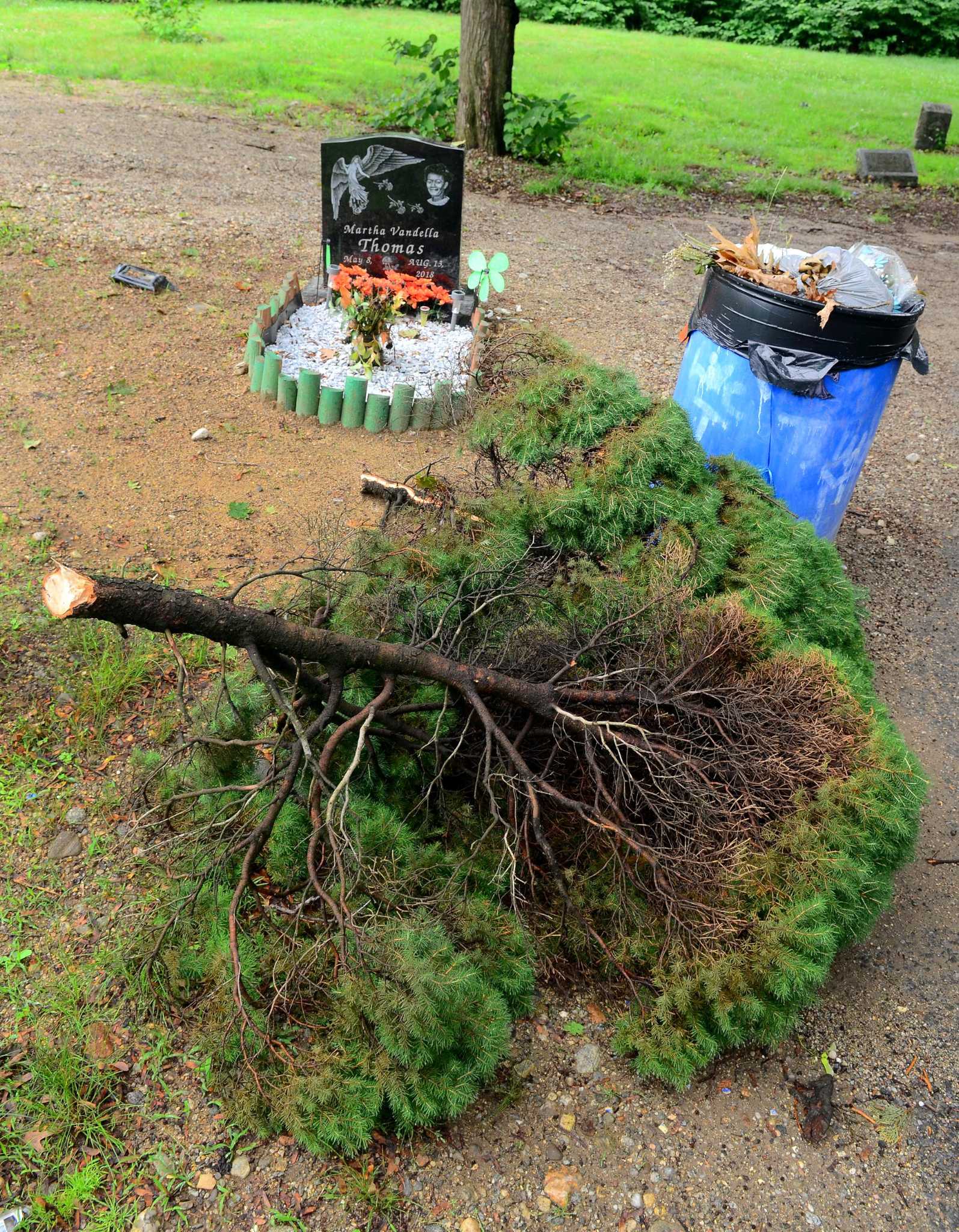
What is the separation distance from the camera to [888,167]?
11789 mm

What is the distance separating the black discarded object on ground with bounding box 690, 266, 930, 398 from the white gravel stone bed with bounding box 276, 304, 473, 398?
6.59 ft

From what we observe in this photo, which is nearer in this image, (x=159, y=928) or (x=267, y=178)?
(x=159, y=928)

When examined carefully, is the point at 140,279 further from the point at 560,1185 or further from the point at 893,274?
the point at 560,1185

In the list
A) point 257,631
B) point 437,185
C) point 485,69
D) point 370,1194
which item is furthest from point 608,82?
point 370,1194

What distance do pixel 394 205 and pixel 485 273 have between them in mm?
836

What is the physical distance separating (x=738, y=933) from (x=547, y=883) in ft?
2.00

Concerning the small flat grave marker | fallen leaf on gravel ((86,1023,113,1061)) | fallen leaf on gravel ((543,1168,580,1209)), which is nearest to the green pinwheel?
fallen leaf on gravel ((86,1023,113,1061))

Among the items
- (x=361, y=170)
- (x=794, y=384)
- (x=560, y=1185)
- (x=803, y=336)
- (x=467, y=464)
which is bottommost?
(x=560, y=1185)

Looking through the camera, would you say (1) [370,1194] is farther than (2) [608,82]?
No

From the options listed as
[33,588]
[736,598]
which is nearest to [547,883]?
[736,598]

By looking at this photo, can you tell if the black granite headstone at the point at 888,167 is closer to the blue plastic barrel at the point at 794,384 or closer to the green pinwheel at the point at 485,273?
the green pinwheel at the point at 485,273

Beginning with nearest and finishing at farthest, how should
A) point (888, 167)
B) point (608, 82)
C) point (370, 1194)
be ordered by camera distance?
1. point (370, 1194)
2. point (888, 167)
3. point (608, 82)

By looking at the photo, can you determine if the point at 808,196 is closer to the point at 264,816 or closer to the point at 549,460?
the point at 549,460

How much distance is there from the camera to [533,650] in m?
2.86
